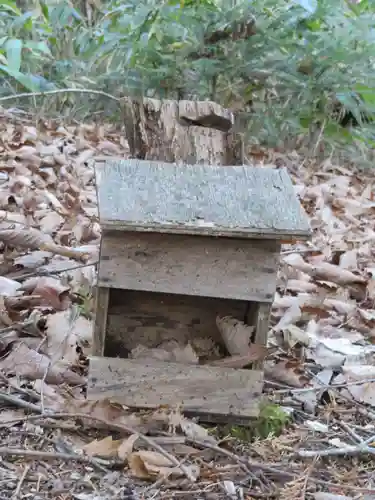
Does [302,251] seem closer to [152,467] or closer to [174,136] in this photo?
[174,136]

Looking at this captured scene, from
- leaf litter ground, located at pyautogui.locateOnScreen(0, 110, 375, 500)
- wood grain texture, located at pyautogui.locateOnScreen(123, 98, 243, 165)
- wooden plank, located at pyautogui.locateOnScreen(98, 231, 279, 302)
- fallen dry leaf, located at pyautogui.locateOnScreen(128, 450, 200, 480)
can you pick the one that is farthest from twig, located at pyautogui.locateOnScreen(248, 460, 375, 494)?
wood grain texture, located at pyautogui.locateOnScreen(123, 98, 243, 165)

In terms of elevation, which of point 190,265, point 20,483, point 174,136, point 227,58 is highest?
point 227,58

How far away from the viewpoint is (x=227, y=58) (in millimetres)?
3998

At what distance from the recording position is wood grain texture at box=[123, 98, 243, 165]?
6.45ft

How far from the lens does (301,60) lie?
407cm

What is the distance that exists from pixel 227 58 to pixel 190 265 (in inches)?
111

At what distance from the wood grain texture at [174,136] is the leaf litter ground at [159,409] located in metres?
0.50

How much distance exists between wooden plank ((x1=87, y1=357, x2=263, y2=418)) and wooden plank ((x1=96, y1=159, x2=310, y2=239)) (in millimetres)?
351

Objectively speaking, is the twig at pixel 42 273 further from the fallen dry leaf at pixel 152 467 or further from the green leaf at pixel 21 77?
the fallen dry leaf at pixel 152 467

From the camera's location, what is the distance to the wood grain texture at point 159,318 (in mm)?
1760

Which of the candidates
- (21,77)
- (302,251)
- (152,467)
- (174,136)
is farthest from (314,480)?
(21,77)

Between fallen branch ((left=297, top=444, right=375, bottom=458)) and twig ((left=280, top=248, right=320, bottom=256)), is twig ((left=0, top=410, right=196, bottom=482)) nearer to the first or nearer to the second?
fallen branch ((left=297, top=444, right=375, bottom=458))

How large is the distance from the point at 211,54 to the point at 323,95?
751 millimetres

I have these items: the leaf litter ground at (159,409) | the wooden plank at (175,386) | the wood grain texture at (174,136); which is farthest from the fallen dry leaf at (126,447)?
the wood grain texture at (174,136)
